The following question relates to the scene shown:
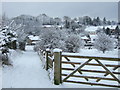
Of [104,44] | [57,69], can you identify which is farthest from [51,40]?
[57,69]

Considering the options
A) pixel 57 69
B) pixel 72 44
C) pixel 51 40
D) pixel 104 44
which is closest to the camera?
→ pixel 57 69

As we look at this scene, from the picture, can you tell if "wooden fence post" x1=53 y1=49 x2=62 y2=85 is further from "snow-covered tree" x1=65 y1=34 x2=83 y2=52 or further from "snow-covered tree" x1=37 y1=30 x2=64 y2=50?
"snow-covered tree" x1=65 y1=34 x2=83 y2=52

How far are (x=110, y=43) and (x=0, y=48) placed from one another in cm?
4136

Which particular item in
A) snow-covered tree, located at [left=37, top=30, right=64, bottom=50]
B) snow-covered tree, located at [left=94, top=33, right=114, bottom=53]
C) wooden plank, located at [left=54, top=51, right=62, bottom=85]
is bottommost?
snow-covered tree, located at [left=94, top=33, right=114, bottom=53]

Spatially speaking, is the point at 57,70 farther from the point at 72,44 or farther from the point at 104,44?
the point at 104,44

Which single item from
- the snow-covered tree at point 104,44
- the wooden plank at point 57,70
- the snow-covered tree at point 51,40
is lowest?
the snow-covered tree at point 104,44

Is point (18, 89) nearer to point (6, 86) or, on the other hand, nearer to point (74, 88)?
point (6, 86)

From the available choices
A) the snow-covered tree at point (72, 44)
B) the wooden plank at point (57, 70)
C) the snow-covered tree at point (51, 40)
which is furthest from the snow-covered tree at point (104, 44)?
the wooden plank at point (57, 70)

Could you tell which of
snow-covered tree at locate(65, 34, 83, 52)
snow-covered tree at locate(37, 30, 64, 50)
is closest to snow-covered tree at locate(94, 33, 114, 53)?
snow-covered tree at locate(65, 34, 83, 52)

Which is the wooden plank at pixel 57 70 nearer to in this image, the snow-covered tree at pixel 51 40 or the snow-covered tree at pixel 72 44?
the snow-covered tree at pixel 51 40

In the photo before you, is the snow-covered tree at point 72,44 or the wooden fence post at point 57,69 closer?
the wooden fence post at point 57,69

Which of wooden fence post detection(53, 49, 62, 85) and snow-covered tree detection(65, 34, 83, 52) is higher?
wooden fence post detection(53, 49, 62, 85)

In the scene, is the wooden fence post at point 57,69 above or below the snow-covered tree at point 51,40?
above

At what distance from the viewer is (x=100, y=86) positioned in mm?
5719
